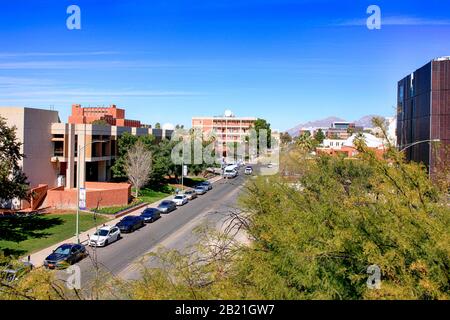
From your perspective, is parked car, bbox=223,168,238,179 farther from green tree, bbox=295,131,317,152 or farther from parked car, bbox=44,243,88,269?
parked car, bbox=44,243,88,269

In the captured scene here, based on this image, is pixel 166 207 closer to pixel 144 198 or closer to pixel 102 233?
pixel 144 198

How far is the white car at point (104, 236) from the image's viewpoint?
1043 inches

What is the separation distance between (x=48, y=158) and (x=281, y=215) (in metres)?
32.3

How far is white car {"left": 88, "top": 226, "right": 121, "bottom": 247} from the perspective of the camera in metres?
26.5

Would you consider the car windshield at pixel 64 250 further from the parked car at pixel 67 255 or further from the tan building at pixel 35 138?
the tan building at pixel 35 138

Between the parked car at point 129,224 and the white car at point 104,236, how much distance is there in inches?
69.0

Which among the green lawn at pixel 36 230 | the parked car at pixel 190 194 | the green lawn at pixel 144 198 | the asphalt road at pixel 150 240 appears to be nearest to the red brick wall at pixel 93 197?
the green lawn at pixel 144 198

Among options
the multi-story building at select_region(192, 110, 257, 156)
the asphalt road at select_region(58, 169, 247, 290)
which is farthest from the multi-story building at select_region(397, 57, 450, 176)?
the multi-story building at select_region(192, 110, 257, 156)

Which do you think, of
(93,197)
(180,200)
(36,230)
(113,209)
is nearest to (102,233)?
(36,230)

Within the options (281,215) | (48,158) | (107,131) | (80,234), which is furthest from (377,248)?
(107,131)

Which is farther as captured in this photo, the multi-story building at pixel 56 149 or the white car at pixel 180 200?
the white car at pixel 180 200

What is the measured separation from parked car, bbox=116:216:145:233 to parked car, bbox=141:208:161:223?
1.66m

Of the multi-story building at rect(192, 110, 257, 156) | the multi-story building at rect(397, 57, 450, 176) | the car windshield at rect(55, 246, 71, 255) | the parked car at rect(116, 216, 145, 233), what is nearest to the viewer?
the car windshield at rect(55, 246, 71, 255)

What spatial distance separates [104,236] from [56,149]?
1837 cm
